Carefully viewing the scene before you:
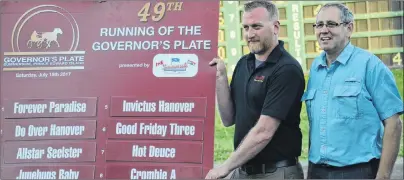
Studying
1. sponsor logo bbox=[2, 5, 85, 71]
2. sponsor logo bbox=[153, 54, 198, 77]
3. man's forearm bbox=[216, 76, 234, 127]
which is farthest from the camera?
sponsor logo bbox=[2, 5, 85, 71]

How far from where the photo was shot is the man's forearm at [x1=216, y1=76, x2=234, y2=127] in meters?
2.78

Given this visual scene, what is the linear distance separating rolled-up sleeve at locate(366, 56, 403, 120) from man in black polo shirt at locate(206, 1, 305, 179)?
0.35m

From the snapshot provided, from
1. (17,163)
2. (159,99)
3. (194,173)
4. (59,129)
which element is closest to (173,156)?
(194,173)

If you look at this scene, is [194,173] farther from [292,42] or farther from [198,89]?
[292,42]

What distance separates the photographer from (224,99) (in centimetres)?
278

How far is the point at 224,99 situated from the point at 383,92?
33.1 inches

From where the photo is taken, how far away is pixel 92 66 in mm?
3006

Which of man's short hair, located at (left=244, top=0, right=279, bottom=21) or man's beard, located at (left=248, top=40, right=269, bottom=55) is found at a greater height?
man's short hair, located at (left=244, top=0, right=279, bottom=21)

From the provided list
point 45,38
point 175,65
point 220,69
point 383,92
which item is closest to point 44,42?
point 45,38

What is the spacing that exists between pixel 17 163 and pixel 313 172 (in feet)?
5.75

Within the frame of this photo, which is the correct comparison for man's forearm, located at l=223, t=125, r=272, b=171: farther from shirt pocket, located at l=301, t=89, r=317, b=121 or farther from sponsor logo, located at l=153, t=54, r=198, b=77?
sponsor logo, located at l=153, t=54, r=198, b=77

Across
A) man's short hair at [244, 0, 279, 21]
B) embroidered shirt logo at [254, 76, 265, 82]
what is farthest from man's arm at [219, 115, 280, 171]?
man's short hair at [244, 0, 279, 21]

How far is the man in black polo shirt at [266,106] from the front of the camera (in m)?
2.48

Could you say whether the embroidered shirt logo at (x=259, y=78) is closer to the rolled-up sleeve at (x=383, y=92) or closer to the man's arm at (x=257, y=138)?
the man's arm at (x=257, y=138)
